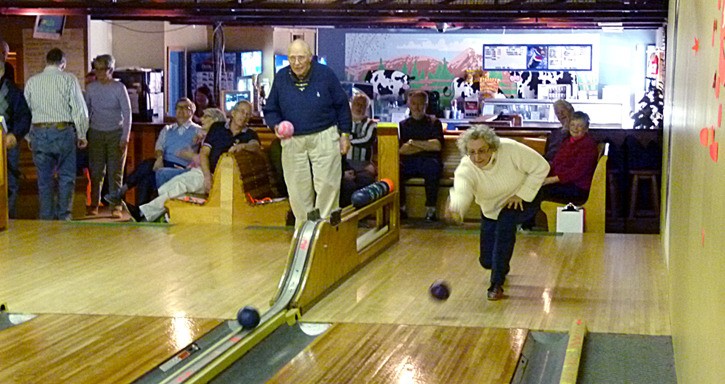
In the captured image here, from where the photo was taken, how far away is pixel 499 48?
16859mm

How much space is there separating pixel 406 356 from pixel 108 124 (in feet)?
21.4

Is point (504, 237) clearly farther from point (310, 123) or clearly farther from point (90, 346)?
point (90, 346)

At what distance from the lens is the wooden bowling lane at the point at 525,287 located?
6.27 meters

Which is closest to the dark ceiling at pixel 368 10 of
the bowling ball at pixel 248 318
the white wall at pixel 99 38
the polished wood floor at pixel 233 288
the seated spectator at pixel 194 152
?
the white wall at pixel 99 38

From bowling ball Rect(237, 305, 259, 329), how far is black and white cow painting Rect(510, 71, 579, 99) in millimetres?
11505

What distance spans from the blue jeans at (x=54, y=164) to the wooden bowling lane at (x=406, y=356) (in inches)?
194

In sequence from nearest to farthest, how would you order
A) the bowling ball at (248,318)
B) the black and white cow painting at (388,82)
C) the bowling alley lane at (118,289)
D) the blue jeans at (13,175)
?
the bowling alley lane at (118,289) < the bowling ball at (248,318) < the blue jeans at (13,175) < the black and white cow painting at (388,82)

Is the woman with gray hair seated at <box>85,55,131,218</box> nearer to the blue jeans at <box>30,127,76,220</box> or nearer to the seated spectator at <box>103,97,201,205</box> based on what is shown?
the seated spectator at <box>103,97,201,205</box>

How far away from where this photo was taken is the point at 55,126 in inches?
400

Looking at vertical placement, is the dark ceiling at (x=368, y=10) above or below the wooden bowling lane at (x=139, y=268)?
above

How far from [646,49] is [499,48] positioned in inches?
80.0

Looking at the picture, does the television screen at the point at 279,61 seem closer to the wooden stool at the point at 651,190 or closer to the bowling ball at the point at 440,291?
the wooden stool at the point at 651,190

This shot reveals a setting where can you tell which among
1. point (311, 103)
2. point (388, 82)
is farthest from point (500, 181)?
point (388, 82)

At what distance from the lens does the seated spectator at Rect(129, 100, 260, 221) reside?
9969 mm
